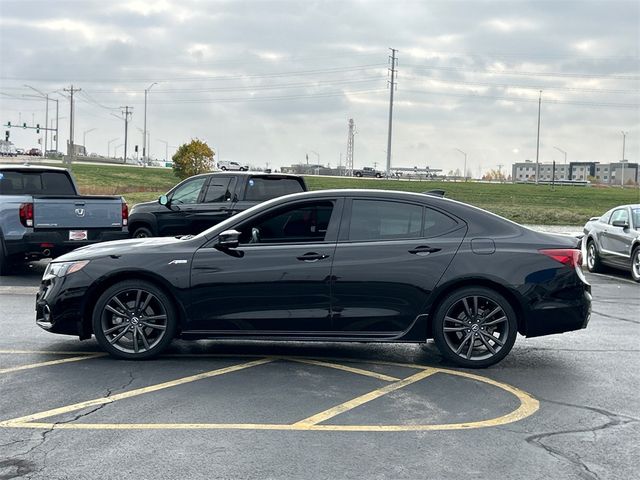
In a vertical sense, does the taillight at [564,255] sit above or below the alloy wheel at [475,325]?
above

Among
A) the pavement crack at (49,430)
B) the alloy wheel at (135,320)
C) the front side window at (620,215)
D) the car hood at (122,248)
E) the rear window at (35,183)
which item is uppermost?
the rear window at (35,183)

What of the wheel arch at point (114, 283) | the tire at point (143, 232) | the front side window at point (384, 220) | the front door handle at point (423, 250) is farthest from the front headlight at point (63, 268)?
the tire at point (143, 232)

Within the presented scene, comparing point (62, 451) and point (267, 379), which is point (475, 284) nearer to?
point (267, 379)

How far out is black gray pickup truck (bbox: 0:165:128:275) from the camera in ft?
40.7

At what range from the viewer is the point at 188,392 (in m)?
6.00

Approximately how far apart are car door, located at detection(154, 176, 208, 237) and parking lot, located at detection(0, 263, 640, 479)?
7815 mm

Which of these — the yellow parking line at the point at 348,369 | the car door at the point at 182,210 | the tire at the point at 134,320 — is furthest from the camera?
the car door at the point at 182,210

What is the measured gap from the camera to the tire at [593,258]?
1661cm

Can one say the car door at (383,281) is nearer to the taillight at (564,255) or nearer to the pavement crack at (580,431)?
the taillight at (564,255)

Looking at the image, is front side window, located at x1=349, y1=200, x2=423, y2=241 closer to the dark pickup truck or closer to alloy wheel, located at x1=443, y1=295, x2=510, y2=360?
alloy wheel, located at x1=443, y1=295, x2=510, y2=360

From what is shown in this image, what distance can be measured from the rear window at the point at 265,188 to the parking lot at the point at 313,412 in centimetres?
776

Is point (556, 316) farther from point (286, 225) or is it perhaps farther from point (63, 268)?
point (63, 268)

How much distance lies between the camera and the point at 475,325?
23.0 feet

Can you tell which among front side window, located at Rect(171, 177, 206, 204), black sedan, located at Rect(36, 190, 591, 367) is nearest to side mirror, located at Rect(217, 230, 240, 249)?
black sedan, located at Rect(36, 190, 591, 367)
